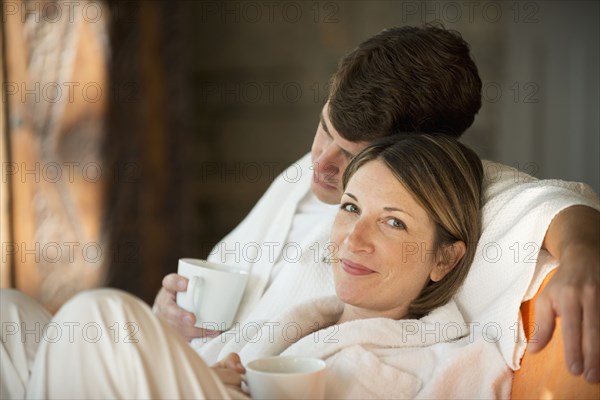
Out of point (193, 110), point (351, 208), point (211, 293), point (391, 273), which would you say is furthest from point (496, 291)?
point (193, 110)

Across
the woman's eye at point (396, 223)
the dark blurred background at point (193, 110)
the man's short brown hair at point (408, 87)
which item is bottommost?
the dark blurred background at point (193, 110)

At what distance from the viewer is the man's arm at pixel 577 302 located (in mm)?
1083

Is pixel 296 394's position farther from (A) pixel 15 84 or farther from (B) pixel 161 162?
(B) pixel 161 162

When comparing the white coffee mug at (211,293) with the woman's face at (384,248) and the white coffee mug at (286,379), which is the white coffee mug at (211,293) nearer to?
the woman's face at (384,248)

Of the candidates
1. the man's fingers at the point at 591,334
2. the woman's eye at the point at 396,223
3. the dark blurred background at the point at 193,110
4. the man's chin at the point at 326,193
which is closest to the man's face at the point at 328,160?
the man's chin at the point at 326,193

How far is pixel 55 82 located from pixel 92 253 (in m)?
0.68

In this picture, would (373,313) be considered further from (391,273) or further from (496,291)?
(496,291)

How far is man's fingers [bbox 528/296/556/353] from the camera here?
3.74ft

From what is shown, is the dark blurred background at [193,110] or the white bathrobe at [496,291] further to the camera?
the dark blurred background at [193,110]

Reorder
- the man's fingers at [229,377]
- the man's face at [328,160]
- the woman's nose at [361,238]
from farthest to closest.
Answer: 1. the man's face at [328,160]
2. the woman's nose at [361,238]
3. the man's fingers at [229,377]

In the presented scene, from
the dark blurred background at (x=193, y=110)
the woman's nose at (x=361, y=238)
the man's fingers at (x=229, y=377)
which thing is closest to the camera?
the man's fingers at (x=229, y=377)

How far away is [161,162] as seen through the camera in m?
3.84

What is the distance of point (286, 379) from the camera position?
3.82 ft

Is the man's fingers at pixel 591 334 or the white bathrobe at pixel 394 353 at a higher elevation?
the man's fingers at pixel 591 334
